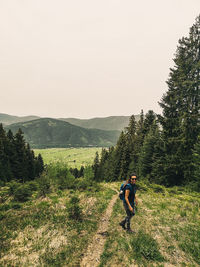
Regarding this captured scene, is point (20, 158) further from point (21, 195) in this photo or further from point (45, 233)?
point (45, 233)

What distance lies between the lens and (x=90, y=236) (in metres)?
6.68

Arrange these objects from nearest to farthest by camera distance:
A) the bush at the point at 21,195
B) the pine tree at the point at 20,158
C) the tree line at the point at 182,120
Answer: the bush at the point at 21,195 < the tree line at the point at 182,120 < the pine tree at the point at 20,158

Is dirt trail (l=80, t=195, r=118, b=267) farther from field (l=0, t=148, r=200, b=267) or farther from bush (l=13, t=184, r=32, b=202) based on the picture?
bush (l=13, t=184, r=32, b=202)

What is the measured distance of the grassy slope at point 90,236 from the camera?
5.11m

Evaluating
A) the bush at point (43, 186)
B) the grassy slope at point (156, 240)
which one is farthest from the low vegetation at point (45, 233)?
the bush at point (43, 186)

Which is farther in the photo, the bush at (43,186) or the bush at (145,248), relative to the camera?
the bush at (43,186)

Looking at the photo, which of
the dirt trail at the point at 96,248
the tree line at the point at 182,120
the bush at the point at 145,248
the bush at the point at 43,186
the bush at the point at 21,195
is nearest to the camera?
the dirt trail at the point at 96,248

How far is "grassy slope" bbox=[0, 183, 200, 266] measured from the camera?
5.11 meters

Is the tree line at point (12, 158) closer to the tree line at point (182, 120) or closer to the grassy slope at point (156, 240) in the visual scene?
the grassy slope at point (156, 240)

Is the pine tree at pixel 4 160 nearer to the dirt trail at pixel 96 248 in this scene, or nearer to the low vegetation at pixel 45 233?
the low vegetation at pixel 45 233

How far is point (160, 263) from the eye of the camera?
4.97m

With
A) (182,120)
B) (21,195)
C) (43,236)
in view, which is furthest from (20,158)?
(182,120)

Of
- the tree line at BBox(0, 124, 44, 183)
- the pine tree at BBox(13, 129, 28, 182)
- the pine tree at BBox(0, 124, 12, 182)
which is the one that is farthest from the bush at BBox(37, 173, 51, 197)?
the pine tree at BBox(13, 129, 28, 182)

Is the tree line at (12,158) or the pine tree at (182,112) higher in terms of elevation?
the pine tree at (182,112)
